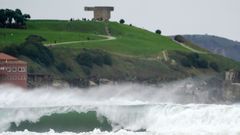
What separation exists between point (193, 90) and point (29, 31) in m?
31.0

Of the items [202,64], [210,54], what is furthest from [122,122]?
[210,54]

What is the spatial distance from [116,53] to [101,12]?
3560 cm

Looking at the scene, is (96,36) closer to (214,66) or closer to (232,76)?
(214,66)

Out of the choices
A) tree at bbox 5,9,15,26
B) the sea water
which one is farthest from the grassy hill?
the sea water

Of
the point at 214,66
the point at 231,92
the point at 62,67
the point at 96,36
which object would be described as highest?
the point at 62,67

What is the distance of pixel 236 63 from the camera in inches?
5369

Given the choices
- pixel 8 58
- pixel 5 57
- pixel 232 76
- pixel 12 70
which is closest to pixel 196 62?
pixel 232 76

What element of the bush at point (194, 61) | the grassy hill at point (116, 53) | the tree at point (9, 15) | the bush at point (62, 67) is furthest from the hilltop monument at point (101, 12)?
the bush at point (62, 67)

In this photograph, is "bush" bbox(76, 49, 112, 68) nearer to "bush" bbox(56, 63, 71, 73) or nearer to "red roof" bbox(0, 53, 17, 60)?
"bush" bbox(56, 63, 71, 73)

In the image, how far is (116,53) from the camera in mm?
129000

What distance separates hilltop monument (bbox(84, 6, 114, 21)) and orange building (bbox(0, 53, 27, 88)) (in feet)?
183

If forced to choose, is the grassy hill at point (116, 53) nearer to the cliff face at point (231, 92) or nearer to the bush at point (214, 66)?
the bush at point (214, 66)

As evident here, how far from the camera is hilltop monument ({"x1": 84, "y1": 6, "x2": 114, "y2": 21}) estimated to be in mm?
161163

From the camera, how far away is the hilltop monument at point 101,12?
529 feet
